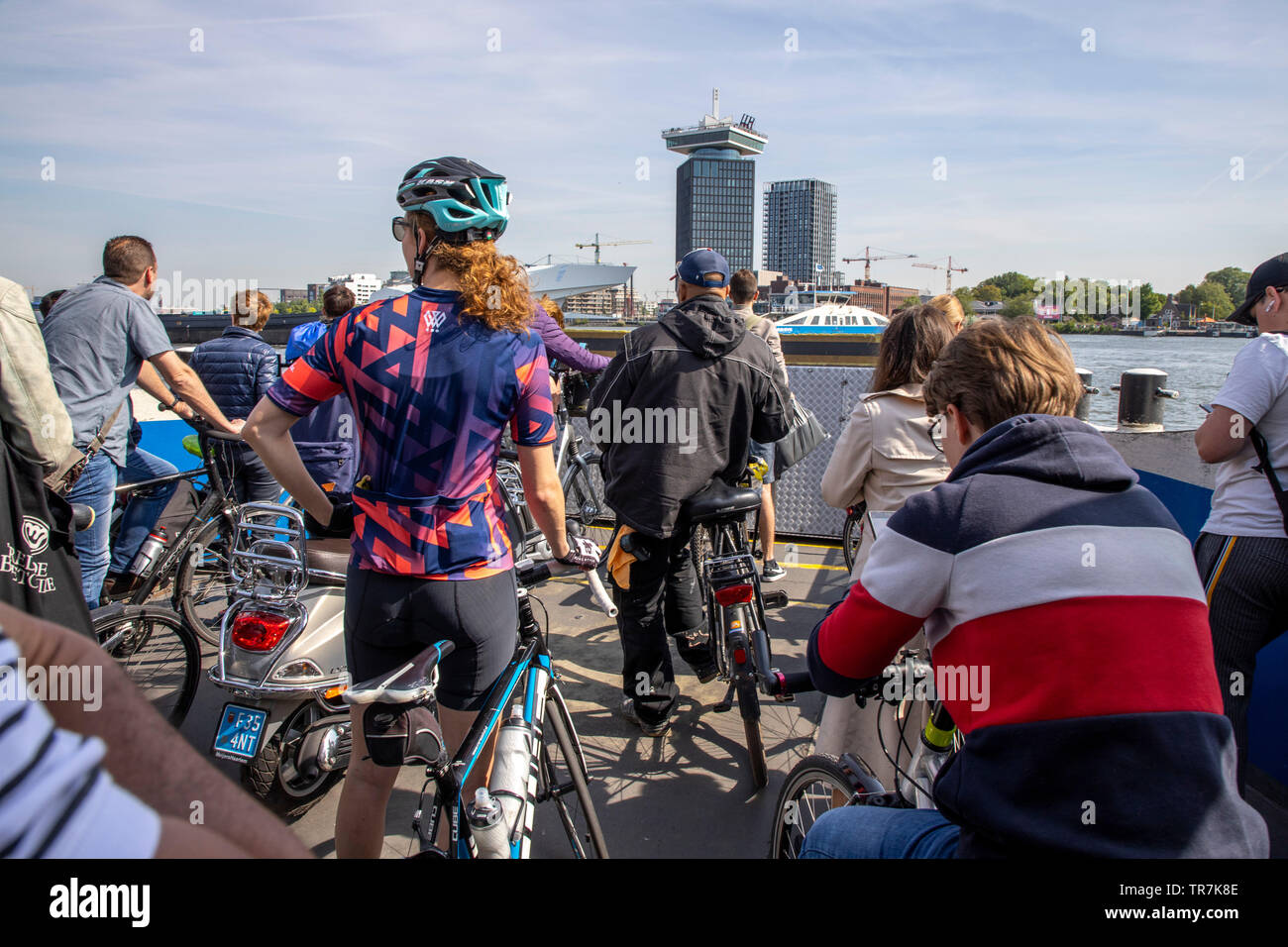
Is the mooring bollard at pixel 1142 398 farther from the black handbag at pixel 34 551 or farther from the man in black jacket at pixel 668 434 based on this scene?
the black handbag at pixel 34 551

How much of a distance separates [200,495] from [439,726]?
4.42 m

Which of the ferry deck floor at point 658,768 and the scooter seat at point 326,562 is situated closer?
the ferry deck floor at point 658,768

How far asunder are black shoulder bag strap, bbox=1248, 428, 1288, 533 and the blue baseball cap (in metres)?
2.32

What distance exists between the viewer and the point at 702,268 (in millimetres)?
4016

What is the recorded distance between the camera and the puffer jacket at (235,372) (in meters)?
5.31

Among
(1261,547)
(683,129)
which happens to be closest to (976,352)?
(1261,547)

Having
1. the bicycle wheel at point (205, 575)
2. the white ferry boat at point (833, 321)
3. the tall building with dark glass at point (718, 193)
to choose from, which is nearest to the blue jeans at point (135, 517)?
the bicycle wheel at point (205, 575)

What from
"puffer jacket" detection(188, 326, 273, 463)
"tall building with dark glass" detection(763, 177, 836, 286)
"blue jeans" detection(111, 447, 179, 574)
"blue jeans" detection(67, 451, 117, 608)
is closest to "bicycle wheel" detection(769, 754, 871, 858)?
"blue jeans" detection(67, 451, 117, 608)

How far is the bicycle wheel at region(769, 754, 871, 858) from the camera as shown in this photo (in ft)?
7.60

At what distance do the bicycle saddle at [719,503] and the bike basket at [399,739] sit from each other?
1878mm

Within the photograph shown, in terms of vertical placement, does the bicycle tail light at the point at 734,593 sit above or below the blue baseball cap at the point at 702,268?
below

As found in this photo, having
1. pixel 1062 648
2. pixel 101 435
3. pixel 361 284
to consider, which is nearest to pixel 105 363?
pixel 101 435

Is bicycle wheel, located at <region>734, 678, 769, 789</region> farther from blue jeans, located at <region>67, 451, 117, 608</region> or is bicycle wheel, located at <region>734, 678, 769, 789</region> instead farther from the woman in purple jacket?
blue jeans, located at <region>67, 451, 117, 608</region>

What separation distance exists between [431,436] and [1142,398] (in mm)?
4919
